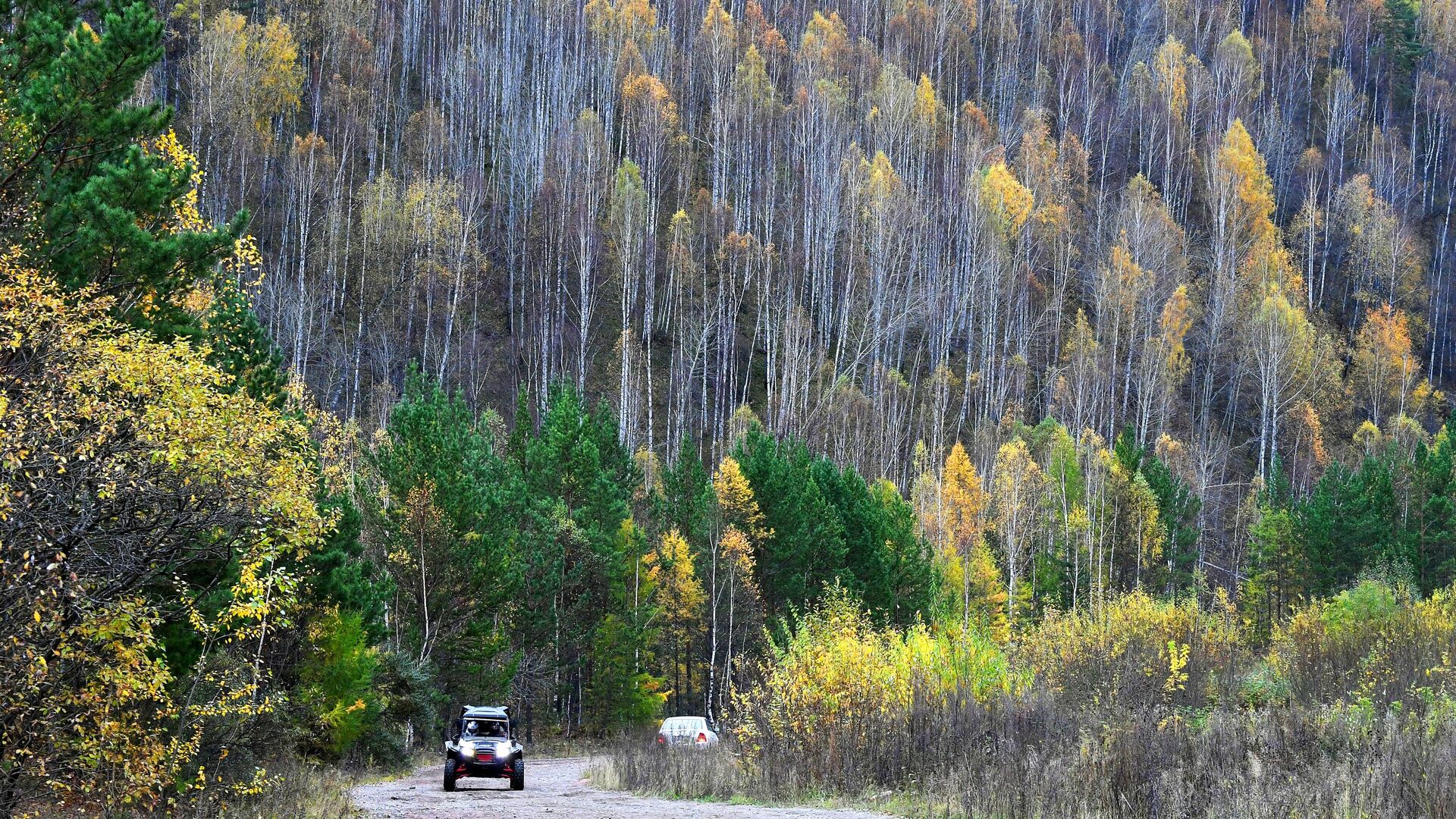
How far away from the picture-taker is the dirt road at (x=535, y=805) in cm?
1786

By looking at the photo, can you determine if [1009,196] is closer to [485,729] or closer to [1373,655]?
[1373,655]

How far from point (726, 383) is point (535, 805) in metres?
66.2

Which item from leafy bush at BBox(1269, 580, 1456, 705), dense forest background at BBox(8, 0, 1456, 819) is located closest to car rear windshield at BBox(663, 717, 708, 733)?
dense forest background at BBox(8, 0, 1456, 819)

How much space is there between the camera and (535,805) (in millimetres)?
20703

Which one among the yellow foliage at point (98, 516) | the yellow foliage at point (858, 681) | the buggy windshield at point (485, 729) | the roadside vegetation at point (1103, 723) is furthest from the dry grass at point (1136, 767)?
the yellow foliage at point (98, 516)

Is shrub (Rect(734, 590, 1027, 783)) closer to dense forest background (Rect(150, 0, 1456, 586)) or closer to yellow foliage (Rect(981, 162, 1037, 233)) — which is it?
dense forest background (Rect(150, 0, 1456, 586))

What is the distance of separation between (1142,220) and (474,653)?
2818 inches

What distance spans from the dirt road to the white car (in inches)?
102

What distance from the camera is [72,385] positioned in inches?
446

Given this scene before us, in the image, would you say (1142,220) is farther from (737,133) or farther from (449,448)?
(449,448)

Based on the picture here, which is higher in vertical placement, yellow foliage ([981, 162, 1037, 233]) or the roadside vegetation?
yellow foliage ([981, 162, 1037, 233])

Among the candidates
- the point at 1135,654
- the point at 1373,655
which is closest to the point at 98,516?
the point at 1135,654

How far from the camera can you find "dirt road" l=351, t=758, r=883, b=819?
17.9 meters

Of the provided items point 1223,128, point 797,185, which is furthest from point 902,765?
point 1223,128
